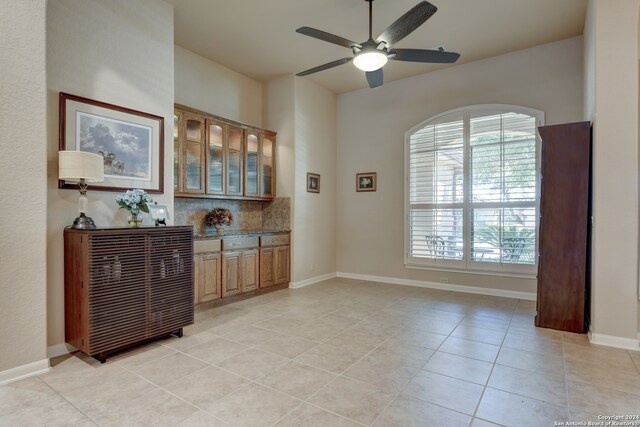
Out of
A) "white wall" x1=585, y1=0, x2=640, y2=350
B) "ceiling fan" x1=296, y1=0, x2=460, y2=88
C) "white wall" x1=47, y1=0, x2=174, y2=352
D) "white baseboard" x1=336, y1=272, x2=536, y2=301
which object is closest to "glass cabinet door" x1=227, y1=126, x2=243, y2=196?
"white wall" x1=47, y1=0, x2=174, y2=352

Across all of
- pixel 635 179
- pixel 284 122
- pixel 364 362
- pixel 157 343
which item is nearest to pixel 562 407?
pixel 364 362

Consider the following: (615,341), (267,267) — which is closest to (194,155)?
(267,267)

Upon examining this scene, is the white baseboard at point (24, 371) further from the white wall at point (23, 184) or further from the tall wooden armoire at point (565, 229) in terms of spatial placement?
the tall wooden armoire at point (565, 229)

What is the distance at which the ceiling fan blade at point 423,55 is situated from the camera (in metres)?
3.37

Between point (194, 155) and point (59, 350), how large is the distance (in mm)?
2569

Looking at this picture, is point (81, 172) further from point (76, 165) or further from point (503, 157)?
point (503, 157)

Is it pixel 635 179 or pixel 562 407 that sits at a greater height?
pixel 635 179

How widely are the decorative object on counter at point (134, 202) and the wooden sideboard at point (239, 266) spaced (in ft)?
3.45

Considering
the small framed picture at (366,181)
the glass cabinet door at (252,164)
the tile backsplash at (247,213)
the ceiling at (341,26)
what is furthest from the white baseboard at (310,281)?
the ceiling at (341,26)

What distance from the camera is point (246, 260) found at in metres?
4.91

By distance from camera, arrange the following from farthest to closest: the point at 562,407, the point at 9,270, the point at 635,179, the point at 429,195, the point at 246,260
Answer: the point at 429,195 < the point at 246,260 < the point at 635,179 < the point at 9,270 < the point at 562,407

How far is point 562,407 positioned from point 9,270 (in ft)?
12.9

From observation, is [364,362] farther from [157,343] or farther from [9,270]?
[9,270]

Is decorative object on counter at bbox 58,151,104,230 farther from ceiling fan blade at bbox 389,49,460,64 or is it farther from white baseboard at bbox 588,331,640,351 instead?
white baseboard at bbox 588,331,640,351
